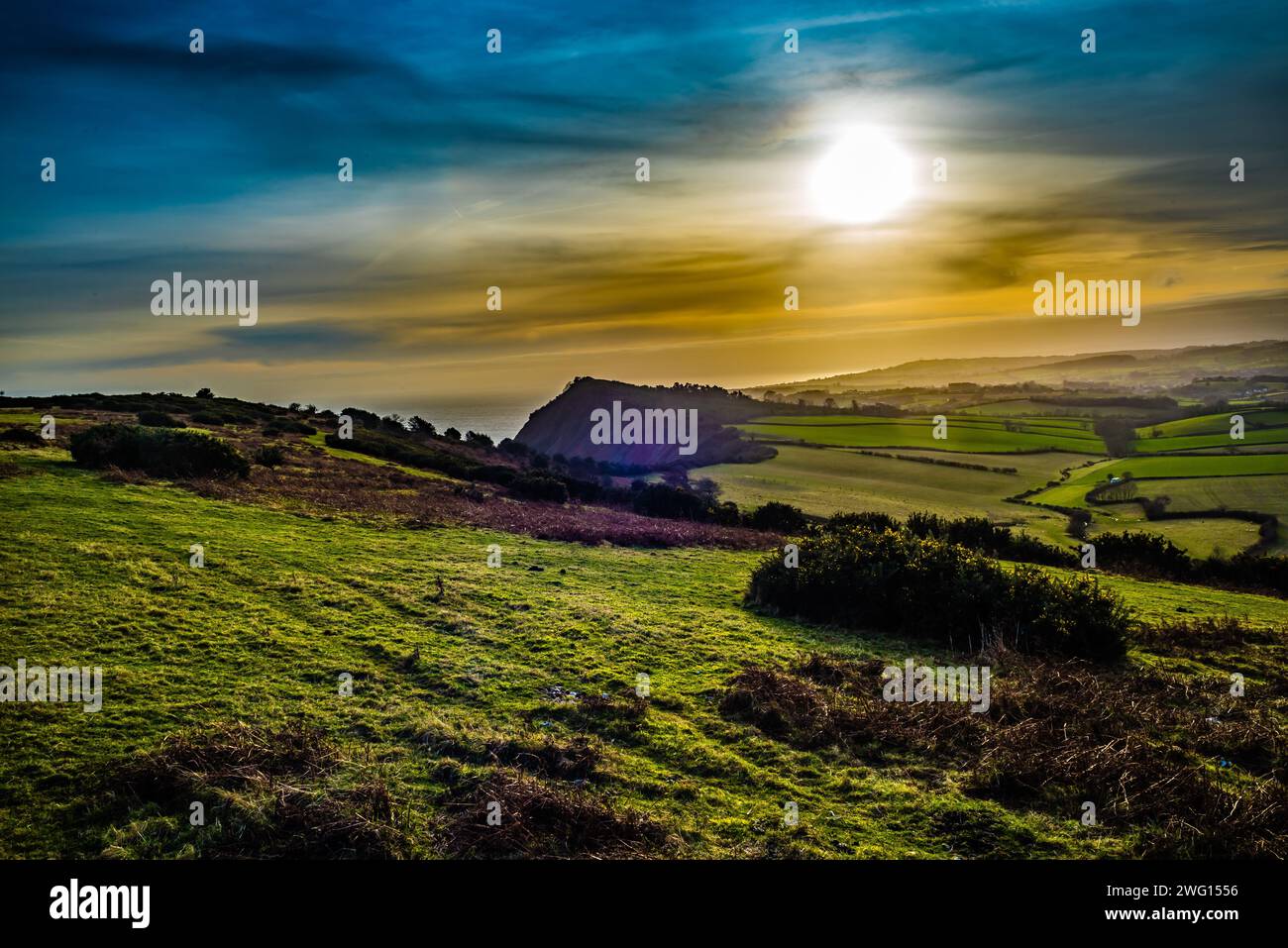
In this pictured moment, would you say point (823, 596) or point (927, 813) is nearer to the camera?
point (927, 813)

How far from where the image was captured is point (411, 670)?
10.6 m

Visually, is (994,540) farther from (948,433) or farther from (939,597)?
(948,433)

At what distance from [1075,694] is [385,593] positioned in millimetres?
12686

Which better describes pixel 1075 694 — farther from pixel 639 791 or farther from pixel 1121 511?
pixel 1121 511

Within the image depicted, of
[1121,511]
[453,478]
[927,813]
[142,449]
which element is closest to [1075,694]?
[927,813]

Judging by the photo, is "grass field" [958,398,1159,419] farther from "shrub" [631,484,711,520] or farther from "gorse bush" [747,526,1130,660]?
"gorse bush" [747,526,1130,660]

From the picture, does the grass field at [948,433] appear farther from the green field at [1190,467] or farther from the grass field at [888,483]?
the green field at [1190,467]

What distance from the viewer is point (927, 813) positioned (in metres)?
7.10

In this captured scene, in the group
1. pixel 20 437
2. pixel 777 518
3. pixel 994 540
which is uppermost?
pixel 20 437

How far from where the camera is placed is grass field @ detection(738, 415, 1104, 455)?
2482 inches

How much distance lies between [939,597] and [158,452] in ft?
88.5

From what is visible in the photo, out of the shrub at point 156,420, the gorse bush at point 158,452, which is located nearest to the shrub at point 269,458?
the gorse bush at point 158,452

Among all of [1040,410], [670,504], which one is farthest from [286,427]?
[1040,410]

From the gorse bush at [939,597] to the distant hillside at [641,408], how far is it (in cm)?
4747
